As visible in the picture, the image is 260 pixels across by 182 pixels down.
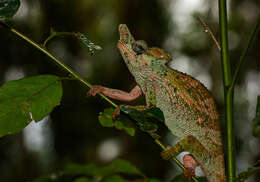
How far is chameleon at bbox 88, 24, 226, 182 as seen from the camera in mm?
1806

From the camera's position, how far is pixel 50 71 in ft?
28.4

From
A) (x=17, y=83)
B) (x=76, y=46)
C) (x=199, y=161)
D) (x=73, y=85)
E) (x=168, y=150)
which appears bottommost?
(x=73, y=85)

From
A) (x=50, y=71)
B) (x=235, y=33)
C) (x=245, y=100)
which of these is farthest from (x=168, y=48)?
(x=50, y=71)

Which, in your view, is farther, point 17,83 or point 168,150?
point 168,150

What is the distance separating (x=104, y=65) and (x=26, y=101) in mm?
7590

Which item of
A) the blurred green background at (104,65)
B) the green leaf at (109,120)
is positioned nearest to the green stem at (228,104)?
the green leaf at (109,120)

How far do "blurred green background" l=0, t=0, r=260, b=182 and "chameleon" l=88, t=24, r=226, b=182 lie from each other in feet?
18.8

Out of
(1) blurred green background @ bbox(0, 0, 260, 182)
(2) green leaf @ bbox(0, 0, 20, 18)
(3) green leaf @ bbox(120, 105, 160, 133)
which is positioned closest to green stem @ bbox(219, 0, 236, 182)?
(3) green leaf @ bbox(120, 105, 160, 133)

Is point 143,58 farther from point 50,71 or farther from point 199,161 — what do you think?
point 50,71

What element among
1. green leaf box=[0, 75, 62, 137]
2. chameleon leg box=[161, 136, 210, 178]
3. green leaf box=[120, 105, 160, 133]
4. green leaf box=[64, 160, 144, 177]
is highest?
green leaf box=[120, 105, 160, 133]

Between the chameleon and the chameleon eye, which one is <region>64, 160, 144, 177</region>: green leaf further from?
the chameleon eye

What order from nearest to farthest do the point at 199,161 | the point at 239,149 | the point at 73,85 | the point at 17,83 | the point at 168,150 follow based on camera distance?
the point at 17,83 → the point at 168,150 → the point at 199,161 → the point at 239,149 → the point at 73,85

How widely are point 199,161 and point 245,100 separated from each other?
7285 mm

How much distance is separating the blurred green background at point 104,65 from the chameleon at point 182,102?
225 inches
